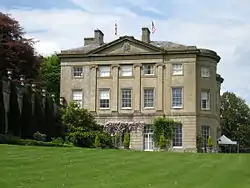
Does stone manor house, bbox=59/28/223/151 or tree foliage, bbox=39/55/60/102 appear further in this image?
tree foliage, bbox=39/55/60/102

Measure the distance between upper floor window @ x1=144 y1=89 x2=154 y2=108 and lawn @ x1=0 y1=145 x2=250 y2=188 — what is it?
24679 millimetres

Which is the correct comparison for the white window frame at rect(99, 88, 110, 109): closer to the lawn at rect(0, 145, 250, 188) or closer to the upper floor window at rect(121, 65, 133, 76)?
the upper floor window at rect(121, 65, 133, 76)

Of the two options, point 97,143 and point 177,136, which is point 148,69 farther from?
point 97,143

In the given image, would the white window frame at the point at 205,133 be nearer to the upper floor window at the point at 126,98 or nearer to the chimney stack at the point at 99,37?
the upper floor window at the point at 126,98

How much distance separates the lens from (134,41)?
47250mm

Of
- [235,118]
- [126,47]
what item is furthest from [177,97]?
[235,118]

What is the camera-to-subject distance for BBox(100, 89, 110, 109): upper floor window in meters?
47.4

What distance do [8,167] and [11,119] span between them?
17181mm

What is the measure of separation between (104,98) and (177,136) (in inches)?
305

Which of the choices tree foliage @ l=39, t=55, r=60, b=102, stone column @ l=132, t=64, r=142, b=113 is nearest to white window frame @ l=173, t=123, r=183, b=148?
stone column @ l=132, t=64, r=142, b=113

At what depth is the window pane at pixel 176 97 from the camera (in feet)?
151

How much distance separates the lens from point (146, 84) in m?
46.8

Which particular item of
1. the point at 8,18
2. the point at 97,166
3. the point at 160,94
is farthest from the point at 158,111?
the point at 97,166

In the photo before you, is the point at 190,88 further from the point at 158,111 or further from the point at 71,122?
the point at 71,122
